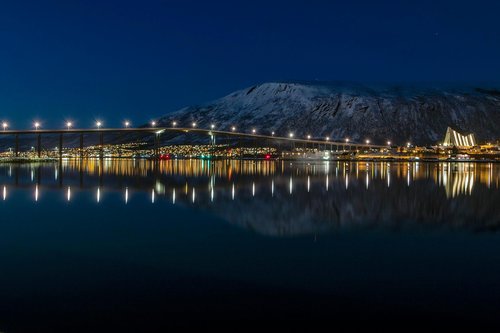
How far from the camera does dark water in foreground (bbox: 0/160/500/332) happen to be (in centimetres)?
757

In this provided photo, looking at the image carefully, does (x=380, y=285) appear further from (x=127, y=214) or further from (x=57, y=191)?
(x=57, y=191)

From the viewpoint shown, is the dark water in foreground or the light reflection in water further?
the light reflection in water

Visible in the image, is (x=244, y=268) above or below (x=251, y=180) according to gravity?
above

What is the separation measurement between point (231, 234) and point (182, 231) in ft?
5.02

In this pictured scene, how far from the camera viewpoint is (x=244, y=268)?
10305 mm

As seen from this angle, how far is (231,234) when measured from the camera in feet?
A: 47.6

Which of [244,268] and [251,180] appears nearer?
[244,268]

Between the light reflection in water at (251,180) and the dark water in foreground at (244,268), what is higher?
the dark water in foreground at (244,268)

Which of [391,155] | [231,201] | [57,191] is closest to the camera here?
[231,201]

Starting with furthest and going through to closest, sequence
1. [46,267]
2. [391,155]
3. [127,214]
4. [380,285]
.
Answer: [391,155]
[127,214]
[46,267]
[380,285]

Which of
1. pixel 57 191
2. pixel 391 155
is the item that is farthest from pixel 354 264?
pixel 391 155

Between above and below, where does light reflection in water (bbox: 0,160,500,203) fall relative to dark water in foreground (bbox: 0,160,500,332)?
below

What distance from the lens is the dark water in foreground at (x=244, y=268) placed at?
7.57 meters

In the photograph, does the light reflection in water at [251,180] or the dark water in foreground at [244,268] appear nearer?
the dark water in foreground at [244,268]
